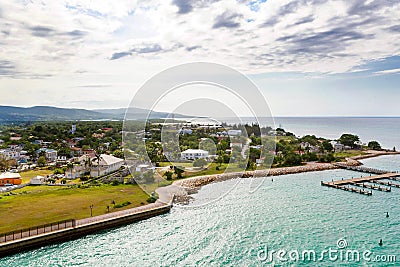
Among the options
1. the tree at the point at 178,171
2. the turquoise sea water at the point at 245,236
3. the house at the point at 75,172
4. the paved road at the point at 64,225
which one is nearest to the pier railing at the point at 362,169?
the turquoise sea water at the point at 245,236

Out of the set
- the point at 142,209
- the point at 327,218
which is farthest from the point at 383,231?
the point at 142,209

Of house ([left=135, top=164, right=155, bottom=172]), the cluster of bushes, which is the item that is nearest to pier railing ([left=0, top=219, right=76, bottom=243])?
the cluster of bushes

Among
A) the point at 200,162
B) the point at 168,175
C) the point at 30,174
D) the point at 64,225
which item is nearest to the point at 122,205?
the point at 64,225

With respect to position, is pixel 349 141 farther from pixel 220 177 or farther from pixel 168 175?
pixel 168 175

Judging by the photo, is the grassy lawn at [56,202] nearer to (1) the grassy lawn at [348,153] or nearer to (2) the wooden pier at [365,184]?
(2) the wooden pier at [365,184]

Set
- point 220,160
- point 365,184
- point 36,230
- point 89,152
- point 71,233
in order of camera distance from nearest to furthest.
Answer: point 36,230
point 71,233
point 365,184
point 220,160
point 89,152
